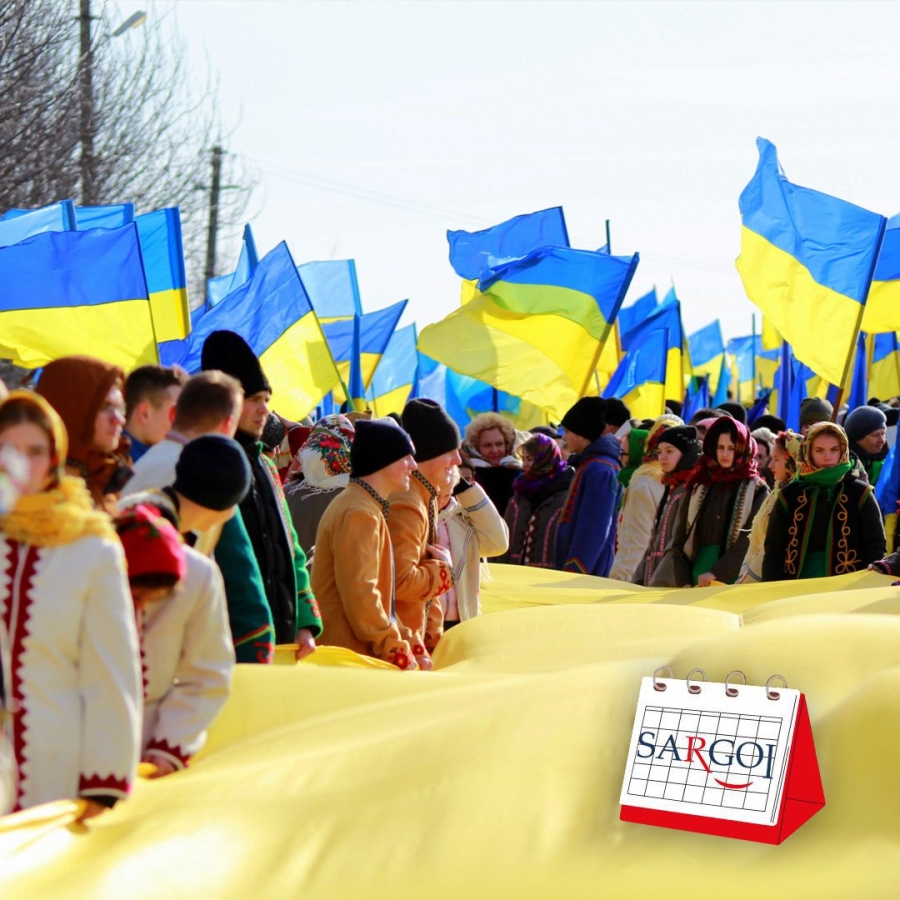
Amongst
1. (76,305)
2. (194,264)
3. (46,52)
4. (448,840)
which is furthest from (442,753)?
(194,264)

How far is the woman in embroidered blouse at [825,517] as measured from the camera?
820 cm

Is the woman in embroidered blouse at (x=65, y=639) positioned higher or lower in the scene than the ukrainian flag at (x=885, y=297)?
lower

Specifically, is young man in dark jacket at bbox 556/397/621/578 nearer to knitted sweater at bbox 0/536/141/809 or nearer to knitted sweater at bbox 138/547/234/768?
knitted sweater at bbox 138/547/234/768

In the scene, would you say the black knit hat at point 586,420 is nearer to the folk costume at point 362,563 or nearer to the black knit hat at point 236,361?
the folk costume at point 362,563

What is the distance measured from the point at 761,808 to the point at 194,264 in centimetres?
3250

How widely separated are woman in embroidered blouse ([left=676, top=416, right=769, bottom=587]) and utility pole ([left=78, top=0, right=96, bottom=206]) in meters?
13.3

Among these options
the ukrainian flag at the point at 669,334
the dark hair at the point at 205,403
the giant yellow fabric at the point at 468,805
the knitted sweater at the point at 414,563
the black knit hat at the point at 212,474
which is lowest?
the giant yellow fabric at the point at 468,805

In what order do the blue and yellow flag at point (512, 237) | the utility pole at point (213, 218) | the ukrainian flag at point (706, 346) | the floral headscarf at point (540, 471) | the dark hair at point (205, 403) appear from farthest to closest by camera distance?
the ukrainian flag at point (706, 346), the utility pole at point (213, 218), the blue and yellow flag at point (512, 237), the floral headscarf at point (540, 471), the dark hair at point (205, 403)

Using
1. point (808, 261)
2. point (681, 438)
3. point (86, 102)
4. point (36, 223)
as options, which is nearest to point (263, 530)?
point (681, 438)

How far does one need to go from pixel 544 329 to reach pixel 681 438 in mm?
3314

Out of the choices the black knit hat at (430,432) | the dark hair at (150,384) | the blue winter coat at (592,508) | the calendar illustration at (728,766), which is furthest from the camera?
the blue winter coat at (592,508)

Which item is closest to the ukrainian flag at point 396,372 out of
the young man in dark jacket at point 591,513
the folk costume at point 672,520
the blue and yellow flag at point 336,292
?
the blue and yellow flag at point 336,292

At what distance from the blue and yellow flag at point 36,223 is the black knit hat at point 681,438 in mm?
Answer: 4959

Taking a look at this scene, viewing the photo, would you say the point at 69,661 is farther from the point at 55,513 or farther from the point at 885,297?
the point at 885,297
